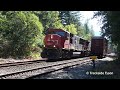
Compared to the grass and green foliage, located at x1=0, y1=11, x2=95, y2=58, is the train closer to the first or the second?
green foliage, located at x1=0, y1=11, x2=95, y2=58

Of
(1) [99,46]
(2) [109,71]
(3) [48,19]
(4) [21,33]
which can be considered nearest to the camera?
(2) [109,71]

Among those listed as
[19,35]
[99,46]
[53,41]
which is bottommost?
[99,46]

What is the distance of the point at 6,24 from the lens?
27062 millimetres

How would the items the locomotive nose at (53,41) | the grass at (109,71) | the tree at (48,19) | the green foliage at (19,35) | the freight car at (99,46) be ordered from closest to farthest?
the grass at (109,71) < the green foliage at (19,35) < the locomotive nose at (53,41) < the freight car at (99,46) < the tree at (48,19)

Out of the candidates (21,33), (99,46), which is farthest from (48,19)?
(21,33)

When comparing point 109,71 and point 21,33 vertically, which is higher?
point 21,33

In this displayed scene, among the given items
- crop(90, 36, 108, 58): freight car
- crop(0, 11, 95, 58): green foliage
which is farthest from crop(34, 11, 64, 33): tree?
crop(0, 11, 95, 58): green foliage

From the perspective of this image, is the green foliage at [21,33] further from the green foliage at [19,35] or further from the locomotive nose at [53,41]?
the locomotive nose at [53,41]

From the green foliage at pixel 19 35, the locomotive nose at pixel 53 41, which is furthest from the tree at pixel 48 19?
the locomotive nose at pixel 53 41

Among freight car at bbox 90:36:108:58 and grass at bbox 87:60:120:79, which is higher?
freight car at bbox 90:36:108:58

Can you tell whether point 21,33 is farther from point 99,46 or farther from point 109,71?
point 109,71
